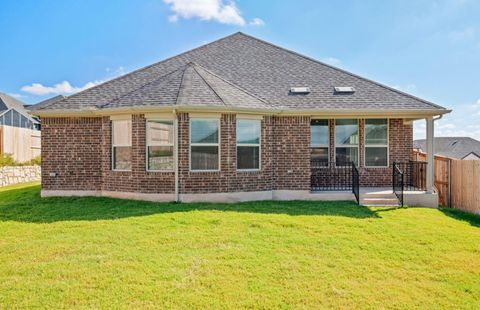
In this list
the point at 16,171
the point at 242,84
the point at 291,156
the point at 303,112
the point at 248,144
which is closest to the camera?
the point at 248,144

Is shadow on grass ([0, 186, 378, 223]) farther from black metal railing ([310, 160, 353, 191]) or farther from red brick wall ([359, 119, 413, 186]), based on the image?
red brick wall ([359, 119, 413, 186])

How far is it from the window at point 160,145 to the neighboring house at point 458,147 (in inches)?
1470

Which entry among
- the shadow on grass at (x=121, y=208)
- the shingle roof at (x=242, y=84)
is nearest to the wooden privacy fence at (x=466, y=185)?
the shingle roof at (x=242, y=84)

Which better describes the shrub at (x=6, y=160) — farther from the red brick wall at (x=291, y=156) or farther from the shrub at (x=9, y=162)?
the red brick wall at (x=291, y=156)

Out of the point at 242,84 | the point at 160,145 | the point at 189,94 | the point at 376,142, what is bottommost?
the point at 160,145

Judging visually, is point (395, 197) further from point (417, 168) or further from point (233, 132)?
point (233, 132)

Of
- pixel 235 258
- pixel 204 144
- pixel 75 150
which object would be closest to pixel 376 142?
pixel 204 144

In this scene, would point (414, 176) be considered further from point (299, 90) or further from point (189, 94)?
point (189, 94)

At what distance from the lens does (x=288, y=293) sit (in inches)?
165

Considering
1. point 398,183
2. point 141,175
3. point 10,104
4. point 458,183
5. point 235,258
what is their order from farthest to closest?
point 10,104 < point 398,183 < point 458,183 < point 141,175 < point 235,258

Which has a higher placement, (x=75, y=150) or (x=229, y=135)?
(x=229, y=135)

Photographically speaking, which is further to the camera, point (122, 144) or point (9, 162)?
point (9, 162)

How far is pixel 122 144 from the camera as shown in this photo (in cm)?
1015

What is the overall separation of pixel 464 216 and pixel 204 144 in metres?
8.17
